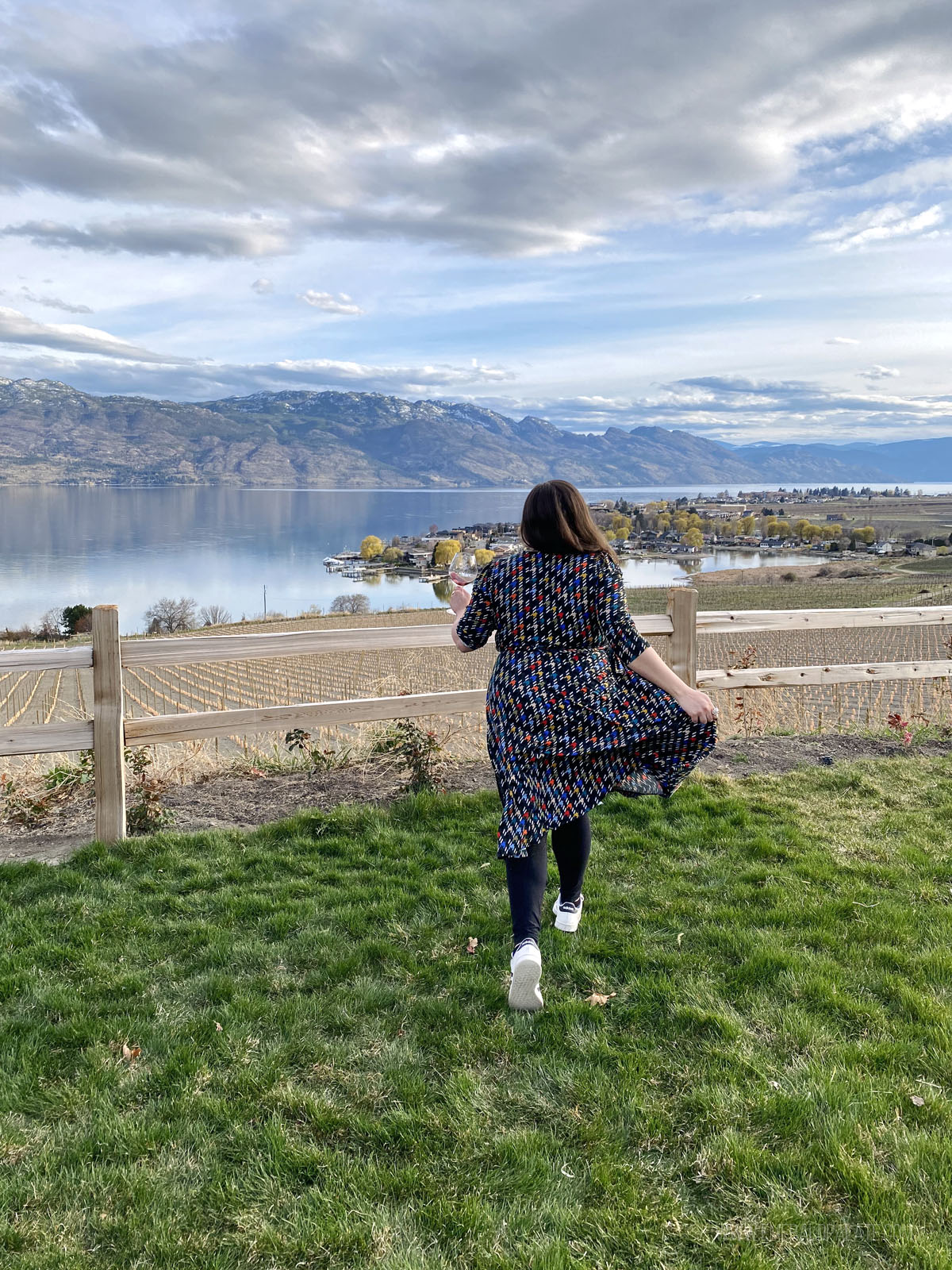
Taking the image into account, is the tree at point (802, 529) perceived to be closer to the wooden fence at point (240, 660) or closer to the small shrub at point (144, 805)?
the wooden fence at point (240, 660)

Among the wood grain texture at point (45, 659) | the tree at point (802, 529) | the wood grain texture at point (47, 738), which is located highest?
the tree at point (802, 529)

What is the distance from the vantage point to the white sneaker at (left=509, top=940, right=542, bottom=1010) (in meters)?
2.80

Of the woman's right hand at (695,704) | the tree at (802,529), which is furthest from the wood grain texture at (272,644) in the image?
the tree at (802,529)

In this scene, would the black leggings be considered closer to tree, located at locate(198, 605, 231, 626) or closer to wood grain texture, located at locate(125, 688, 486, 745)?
wood grain texture, located at locate(125, 688, 486, 745)

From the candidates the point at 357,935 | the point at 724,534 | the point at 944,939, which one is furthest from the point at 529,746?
the point at 724,534

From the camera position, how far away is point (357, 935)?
11.4 feet

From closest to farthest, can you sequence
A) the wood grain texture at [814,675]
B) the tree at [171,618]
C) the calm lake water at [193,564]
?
the wood grain texture at [814,675] < the tree at [171,618] < the calm lake water at [193,564]

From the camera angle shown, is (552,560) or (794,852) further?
(794,852)

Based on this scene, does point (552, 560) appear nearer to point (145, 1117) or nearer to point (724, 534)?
point (145, 1117)

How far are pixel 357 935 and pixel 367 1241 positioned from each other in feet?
5.21

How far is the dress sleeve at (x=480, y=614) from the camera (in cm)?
296

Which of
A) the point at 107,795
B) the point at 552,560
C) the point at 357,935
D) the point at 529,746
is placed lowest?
the point at 357,935

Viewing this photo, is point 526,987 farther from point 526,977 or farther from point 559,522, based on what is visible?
point 559,522

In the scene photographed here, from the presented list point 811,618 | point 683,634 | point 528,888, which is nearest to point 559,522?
point 528,888
